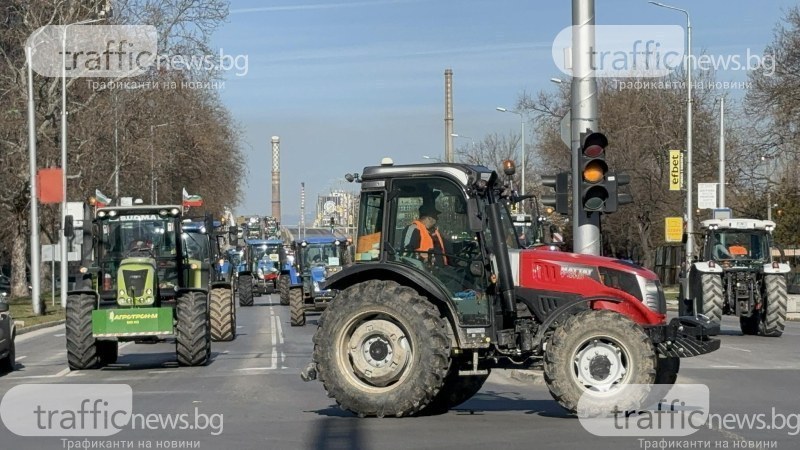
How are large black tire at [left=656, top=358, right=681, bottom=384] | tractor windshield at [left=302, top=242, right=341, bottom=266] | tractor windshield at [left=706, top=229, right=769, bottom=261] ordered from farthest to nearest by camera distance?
tractor windshield at [left=302, top=242, right=341, bottom=266]
tractor windshield at [left=706, top=229, right=769, bottom=261]
large black tire at [left=656, top=358, right=681, bottom=384]

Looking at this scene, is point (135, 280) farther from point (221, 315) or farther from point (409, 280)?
point (409, 280)

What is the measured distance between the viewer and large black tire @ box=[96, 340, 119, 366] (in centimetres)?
2112

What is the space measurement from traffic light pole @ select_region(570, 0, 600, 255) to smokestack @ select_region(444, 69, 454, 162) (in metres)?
51.6

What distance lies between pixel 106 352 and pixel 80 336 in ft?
3.96

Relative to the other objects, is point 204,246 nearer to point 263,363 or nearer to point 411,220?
point 263,363

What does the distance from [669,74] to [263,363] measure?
4043cm

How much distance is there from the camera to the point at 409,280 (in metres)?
12.7

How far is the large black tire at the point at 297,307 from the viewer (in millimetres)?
32688

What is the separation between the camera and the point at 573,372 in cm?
1191

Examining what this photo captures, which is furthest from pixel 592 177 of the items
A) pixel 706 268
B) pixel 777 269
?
pixel 777 269

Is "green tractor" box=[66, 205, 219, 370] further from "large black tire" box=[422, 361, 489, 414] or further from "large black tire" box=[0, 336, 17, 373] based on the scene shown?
"large black tire" box=[422, 361, 489, 414]

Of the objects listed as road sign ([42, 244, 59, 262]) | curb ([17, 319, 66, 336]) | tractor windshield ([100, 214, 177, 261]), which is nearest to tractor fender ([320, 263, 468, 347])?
tractor windshield ([100, 214, 177, 261])

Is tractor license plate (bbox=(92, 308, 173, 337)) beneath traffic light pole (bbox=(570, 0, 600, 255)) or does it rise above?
beneath

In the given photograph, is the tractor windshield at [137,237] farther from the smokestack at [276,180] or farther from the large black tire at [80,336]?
the smokestack at [276,180]
